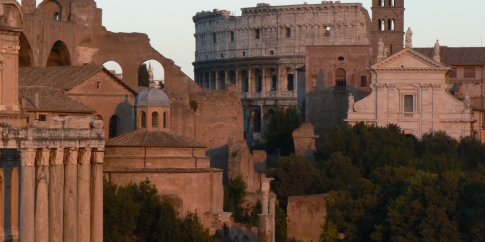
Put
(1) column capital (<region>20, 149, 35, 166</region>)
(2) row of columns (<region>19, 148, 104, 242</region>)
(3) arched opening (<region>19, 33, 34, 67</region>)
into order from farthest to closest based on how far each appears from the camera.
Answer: (3) arched opening (<region>19, 33, 34, 67</region>) < (2) row of columns (<region>19, 148, 104, 242</region>) < (1) column capital (<region>20, 149, 35, 166</region>)

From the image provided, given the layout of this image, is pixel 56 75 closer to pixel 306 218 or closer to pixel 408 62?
pixel 306 218

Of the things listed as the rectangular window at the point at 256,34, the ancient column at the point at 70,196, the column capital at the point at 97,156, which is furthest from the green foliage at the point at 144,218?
the rectangular window at the point at 256,34

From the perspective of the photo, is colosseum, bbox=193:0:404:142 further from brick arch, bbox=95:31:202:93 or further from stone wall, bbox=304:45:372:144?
brick arch, bbox=95:31:202:93

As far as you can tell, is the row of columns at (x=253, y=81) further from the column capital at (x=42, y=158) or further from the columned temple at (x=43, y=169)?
the column capital at (x=42, y=158)

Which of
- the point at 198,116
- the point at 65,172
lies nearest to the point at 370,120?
the point at 198,116

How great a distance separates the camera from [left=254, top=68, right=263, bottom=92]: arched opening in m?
137

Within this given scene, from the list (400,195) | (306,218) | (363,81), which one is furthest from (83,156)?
(363,81)

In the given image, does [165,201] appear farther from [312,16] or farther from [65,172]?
[312,16]

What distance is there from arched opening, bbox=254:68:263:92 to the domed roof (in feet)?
249

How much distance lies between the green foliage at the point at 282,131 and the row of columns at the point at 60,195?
3725cm

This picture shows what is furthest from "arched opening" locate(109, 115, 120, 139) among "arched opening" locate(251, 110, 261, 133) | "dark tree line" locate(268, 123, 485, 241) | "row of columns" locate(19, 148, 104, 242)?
"arched opening" locate(251, 110, 261, 133)

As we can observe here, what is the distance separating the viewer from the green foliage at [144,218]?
4919cm

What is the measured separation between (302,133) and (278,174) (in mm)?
7445

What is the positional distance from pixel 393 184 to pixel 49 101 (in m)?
12.4
